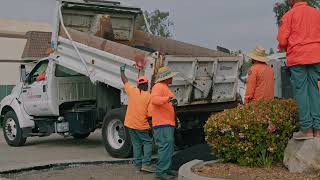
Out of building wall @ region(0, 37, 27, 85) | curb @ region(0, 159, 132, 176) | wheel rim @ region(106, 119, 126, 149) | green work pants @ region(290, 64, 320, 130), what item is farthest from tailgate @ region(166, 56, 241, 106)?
building wall @ region(0, 37, 27, 85)

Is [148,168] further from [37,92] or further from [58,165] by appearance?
[37,92]

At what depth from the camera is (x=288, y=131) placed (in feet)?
23.6

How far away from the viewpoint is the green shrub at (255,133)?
707 cm

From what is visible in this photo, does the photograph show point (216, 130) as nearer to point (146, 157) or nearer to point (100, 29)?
point (146, 157)

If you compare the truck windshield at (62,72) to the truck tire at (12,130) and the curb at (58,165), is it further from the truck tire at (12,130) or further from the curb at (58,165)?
the curb at (58,165)

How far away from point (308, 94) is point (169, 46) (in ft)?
20.3

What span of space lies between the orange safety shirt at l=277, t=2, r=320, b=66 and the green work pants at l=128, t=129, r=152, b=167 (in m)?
2.80

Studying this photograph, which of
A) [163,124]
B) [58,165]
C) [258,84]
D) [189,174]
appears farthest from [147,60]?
[189,174]

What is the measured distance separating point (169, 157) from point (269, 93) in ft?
6.46

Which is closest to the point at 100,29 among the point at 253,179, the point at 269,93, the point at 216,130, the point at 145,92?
the point at 145,92

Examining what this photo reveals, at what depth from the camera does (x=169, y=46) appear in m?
12.8

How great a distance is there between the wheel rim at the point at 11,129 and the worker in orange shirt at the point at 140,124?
19.0ft

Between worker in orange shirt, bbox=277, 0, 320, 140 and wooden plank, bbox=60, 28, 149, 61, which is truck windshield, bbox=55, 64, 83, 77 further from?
worker in orange shirt, bbox=277, 0, 320, 140

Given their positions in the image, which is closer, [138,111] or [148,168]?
[148,168]
